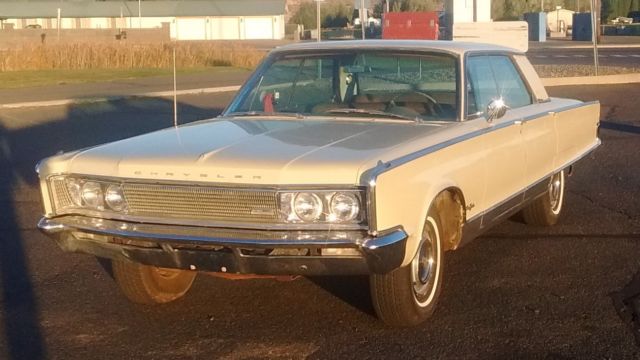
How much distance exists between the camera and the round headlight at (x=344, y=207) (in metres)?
5.05

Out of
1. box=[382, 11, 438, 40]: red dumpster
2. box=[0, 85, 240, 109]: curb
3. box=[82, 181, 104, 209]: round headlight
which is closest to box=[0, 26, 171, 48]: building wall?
box=[382, 11, 438, 40]: red dumpster

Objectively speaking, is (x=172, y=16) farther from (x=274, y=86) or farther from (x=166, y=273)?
(x=166, y=273)

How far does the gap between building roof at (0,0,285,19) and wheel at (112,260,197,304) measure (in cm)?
6393

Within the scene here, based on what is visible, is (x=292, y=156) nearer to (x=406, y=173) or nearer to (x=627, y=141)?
(x=406, y=173)

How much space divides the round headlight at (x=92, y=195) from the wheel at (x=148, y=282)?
474 mm

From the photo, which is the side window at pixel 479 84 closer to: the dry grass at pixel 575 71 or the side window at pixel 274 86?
the side window at pixel 274 86

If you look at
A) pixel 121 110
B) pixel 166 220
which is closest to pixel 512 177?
pixel 166 220

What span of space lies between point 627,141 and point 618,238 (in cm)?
622

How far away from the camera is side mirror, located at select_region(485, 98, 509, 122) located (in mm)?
6457

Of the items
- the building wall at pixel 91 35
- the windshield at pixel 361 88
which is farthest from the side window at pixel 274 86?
the building wall at pixel 91 35

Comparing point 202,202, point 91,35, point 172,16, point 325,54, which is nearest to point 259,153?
point 202,202

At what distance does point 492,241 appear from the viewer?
7.86 metres

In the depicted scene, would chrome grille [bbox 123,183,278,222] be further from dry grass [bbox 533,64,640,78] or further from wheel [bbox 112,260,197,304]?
dry grass [bbox 533,64,640,78]

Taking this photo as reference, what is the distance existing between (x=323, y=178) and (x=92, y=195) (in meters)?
1.43
